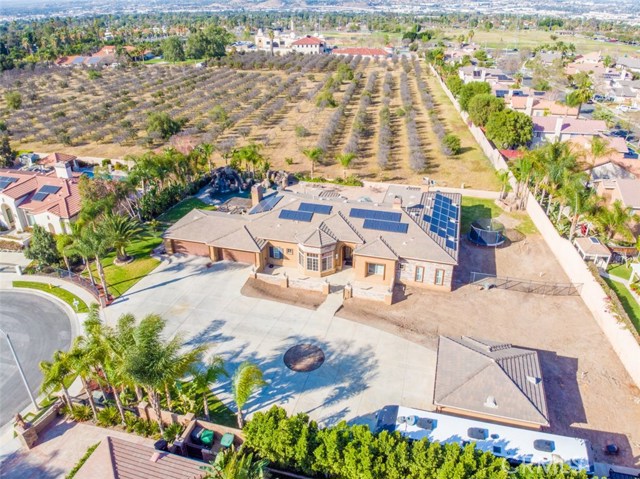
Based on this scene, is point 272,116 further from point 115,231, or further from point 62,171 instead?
point 115,231

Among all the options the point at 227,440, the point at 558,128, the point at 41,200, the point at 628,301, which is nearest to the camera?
the point at 227,440

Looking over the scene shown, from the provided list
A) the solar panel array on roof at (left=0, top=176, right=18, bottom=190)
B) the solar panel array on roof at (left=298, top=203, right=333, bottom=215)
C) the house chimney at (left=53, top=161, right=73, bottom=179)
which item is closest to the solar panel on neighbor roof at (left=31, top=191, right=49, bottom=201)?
the house chimney at (left=53, top=161, right=73, bottom=179)

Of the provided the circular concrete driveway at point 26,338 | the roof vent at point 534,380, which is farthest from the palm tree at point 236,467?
the roof vent at point 534,380

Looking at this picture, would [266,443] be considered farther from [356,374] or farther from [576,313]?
[576,313]

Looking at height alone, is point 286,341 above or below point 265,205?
below

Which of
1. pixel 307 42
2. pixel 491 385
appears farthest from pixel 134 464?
pixel 307 42

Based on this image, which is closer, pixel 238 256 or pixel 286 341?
pixel 286 341

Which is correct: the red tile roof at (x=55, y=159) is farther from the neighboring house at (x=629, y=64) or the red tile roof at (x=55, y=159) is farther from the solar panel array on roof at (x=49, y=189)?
the neighboring house at (x=629, y=64)

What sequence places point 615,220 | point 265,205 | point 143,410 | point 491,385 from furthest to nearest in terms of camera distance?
point 265,205 → point 615,220 → point 143,410 → point 491,385
